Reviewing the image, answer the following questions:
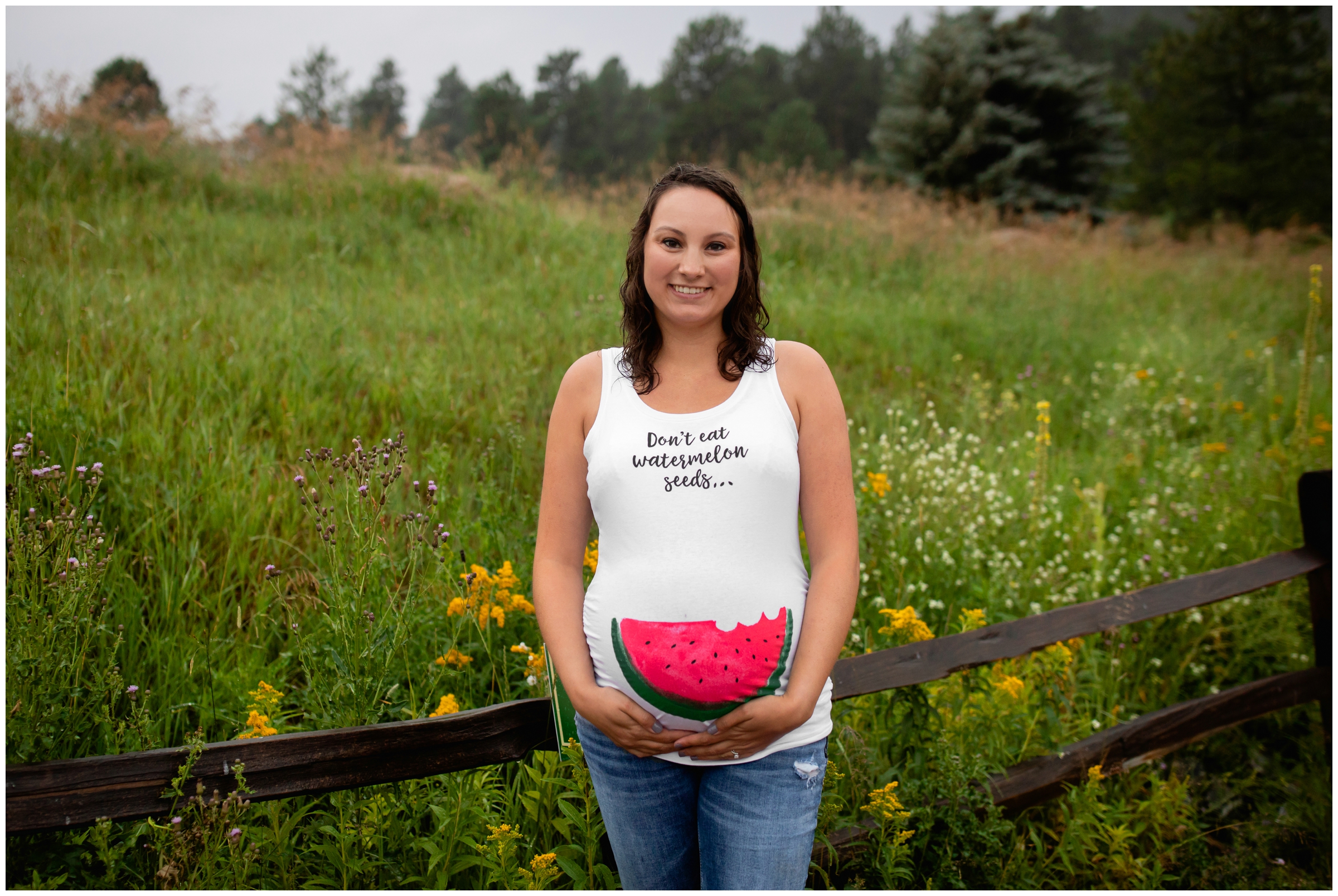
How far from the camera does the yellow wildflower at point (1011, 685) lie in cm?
254

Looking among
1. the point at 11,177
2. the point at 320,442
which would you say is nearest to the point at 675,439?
the point at 320,442

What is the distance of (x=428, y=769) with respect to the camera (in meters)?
1.89

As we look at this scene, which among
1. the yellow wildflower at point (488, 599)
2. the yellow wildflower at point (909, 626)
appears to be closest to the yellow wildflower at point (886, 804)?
the yellow wildflower at point (909, 626)

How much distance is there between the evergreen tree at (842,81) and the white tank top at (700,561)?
43.1 metres

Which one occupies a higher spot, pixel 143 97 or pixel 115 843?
pixel 143 97

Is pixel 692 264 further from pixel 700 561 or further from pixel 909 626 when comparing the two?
pixel 909 626

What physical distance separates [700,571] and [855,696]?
46.7 inches

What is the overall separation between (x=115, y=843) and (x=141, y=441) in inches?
67.5

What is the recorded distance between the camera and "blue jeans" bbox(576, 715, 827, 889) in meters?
1.49

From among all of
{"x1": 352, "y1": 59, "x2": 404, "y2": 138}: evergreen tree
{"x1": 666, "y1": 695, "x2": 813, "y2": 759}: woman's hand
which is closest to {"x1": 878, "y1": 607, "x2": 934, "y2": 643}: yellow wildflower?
{"x1": 666, "y1": 695, "x2": 813, "y2": 759}: woman's hand

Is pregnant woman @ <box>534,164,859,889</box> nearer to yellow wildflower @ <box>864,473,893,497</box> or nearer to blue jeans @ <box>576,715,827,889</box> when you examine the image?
blue jeans @ <box>576,715,827,889</box>

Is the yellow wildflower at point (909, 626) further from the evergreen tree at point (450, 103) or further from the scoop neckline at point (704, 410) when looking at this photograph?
the evergreen tree at point (450, 103)

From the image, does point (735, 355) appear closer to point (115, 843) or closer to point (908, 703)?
point (908, 703)

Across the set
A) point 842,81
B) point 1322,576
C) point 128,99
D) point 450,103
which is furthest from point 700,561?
point 450,103
